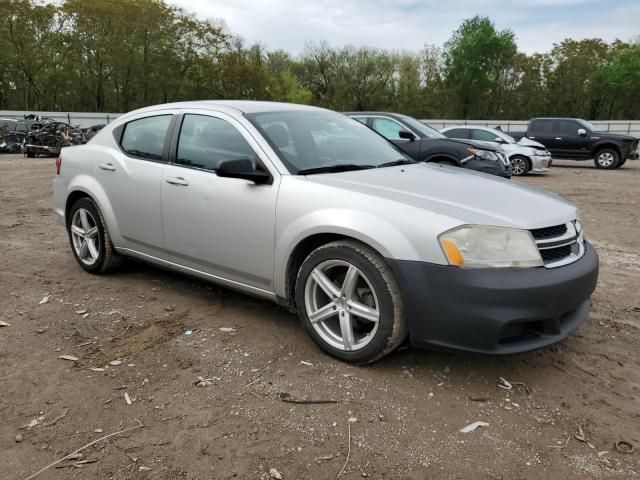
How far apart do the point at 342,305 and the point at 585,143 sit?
18167 millimetres

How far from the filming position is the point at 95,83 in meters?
51.1

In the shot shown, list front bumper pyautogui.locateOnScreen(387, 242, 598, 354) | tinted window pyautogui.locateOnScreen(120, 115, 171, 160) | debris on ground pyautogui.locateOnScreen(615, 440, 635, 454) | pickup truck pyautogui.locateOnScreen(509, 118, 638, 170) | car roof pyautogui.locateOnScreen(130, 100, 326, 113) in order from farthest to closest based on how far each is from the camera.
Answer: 1. pickup truck pyautogui.locateOnScreen(509, 118, 638, 170)
2. tinted window pyautogui.locateOnScreen(120, 115, 171, 160)
3. car roof pyautogui.locateOnScreen(130, 100, 326, 113)
4. front bumper pyautogui.locateOnScreen(387, 242, 598, 354)
5. debris on ground pyautogui.locateOnScreen(615, 440, 635, 454)

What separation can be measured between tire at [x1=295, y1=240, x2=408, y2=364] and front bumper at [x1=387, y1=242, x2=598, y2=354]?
10 centimetres

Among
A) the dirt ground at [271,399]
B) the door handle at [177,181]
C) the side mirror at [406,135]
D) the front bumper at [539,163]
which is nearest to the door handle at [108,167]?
the door handle at [177,181]

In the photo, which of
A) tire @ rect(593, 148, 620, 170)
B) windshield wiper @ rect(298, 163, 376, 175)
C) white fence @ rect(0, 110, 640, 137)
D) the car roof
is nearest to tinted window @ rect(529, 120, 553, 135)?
tire @ rect(593, 148, 620, 170)

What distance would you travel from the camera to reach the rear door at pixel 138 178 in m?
4.27

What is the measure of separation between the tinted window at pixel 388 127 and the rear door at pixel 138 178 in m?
7.15


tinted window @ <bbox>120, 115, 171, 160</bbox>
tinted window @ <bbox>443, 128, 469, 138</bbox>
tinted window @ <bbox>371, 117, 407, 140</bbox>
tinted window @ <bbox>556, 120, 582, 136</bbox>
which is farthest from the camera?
tinted window @ <bbox>556, 120, 582, 136</bbox>

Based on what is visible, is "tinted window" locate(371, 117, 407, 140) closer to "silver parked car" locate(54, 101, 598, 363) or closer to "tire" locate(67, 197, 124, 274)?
"silver parked car" locate(54, 101, 598, 363)

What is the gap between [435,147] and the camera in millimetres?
10398

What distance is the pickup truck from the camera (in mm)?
18359

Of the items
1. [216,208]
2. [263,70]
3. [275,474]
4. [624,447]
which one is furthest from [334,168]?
[263,70]

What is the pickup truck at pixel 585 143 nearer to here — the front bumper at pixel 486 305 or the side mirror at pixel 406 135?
the side mirror at pixel 406 135

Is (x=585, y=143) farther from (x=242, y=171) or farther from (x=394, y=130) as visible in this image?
(x=242, y=171)
